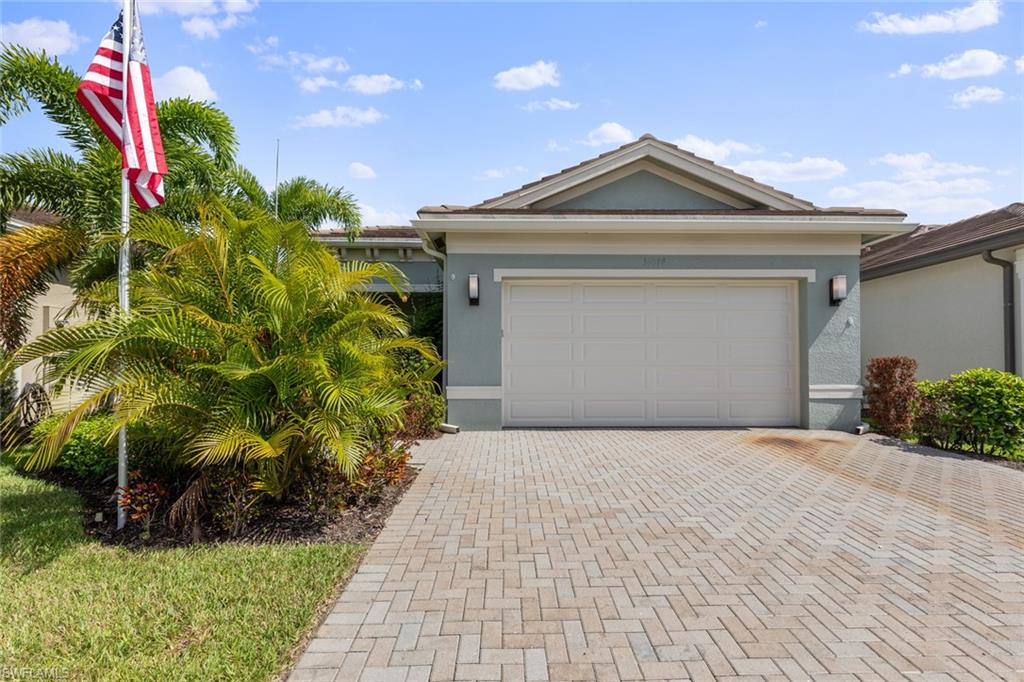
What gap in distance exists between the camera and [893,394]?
8227mm

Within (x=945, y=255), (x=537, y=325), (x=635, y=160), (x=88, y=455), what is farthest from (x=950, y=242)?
(x=88, y=455)

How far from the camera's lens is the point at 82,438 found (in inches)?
237

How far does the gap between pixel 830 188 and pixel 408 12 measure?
35.8ft

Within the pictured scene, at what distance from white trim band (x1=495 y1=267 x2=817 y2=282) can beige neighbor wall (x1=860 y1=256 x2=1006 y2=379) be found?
4.37m

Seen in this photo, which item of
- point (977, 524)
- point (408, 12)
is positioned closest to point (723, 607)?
point (977, 524)

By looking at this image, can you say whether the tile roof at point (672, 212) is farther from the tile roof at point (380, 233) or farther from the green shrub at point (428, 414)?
the tile roof at point (380, 233)

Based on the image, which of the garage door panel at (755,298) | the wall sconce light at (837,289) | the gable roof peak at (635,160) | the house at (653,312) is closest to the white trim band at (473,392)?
the house at (653,312)

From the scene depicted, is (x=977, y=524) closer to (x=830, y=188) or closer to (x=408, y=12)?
(x=408, y=12)

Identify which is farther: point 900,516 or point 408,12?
point 408,12

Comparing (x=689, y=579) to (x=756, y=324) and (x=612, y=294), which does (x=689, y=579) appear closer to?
(x=612, y=294)

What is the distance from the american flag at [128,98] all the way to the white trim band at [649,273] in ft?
17.1

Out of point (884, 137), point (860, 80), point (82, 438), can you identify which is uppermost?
point (860, 80)

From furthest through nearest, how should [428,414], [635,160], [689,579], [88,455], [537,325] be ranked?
[635,160]
[537,325]
[428,414]
[88,455]
[689,579]

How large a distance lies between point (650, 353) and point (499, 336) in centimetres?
270
